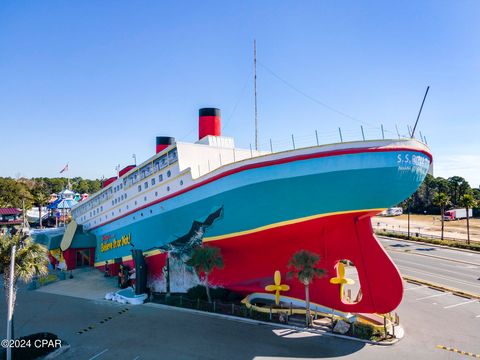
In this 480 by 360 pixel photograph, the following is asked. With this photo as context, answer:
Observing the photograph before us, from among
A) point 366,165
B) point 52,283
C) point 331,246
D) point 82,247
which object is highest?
point 366,165

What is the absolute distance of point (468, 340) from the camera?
1641 centimetres

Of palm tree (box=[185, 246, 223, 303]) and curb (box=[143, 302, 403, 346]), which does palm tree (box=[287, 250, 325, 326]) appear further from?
palm tree (box=[185, 246, 223, 303])

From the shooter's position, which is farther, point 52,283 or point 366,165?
point 52,283

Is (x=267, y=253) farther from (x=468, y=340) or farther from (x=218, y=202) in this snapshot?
(x=468, y=340)

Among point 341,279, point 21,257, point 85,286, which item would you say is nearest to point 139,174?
point 85,286

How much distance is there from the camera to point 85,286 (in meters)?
28.1

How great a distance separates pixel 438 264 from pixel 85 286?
34039mm

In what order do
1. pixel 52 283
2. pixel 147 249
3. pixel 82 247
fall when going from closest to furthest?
pixel 147 249
pixel 52 283
pixel 82 247

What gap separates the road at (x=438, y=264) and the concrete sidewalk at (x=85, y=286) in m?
26.3

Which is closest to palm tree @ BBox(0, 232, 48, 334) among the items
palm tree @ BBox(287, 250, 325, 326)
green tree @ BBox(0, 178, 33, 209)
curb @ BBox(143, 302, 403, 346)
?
curb @ BBox(143, 302, 403, 346)

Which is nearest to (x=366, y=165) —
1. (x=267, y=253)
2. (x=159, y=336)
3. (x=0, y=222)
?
(x=267, y=253)

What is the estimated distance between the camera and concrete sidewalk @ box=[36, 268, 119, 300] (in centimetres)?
2575

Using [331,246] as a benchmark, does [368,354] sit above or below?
below

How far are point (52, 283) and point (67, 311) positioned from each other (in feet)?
33.6
